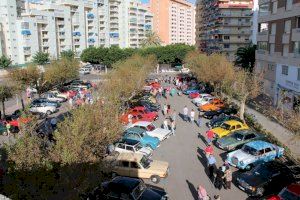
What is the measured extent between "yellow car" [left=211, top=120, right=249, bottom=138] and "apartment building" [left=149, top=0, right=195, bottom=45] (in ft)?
455

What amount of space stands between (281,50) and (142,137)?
21526 millimetres

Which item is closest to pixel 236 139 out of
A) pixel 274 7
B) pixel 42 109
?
pixel 274 7

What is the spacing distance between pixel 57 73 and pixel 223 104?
2316cm

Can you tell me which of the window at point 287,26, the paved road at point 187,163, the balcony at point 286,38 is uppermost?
the window at point 287,26

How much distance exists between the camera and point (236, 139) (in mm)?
24203

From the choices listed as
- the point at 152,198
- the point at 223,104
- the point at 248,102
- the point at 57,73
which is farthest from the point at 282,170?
the point at 57,73

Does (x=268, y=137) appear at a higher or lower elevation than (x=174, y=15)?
lower

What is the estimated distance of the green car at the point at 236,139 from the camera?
23.8 meters

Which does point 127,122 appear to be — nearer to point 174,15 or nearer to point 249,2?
point 249,2

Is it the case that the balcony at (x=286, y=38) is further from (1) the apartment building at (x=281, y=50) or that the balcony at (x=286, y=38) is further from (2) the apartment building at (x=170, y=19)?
(2) the apartment building at (x=170, y=19)

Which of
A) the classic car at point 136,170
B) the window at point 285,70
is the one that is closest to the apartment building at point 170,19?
the window at point 285,70

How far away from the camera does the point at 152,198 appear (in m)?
15.4

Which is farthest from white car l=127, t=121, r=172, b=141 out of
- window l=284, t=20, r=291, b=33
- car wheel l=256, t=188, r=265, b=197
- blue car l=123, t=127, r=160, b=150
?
window l=284, t=20, r=291, b=33

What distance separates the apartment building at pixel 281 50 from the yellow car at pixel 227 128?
18.8 ft
